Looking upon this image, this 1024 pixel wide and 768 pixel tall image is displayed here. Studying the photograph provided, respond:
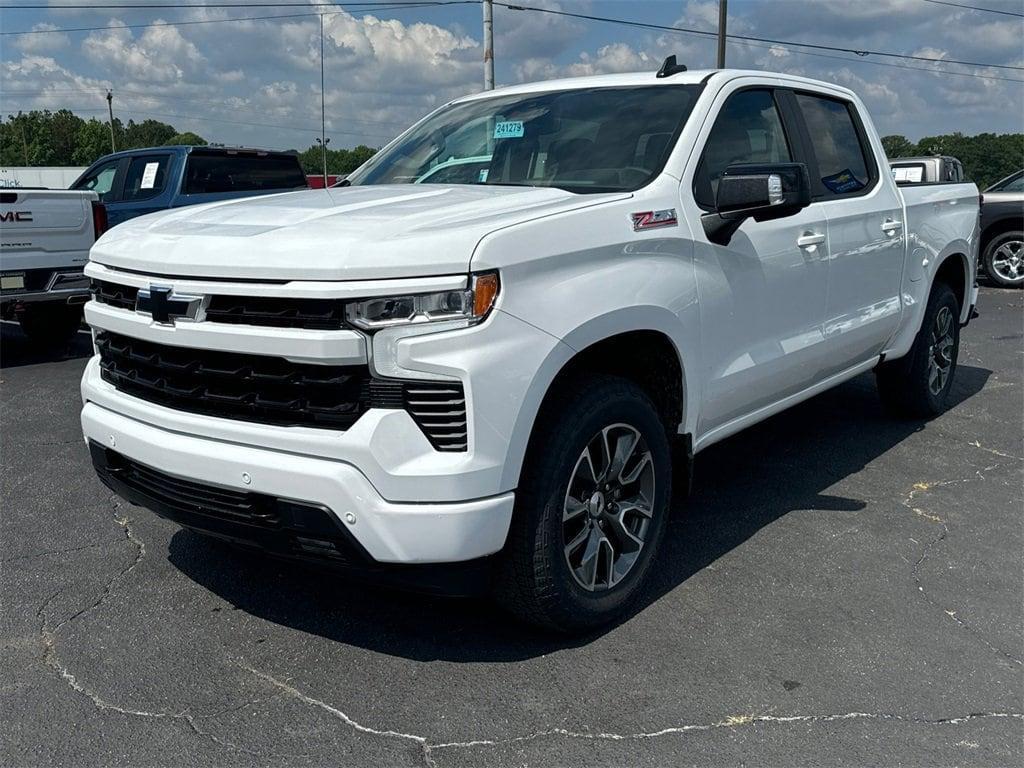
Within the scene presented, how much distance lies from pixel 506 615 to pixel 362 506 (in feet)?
3.20

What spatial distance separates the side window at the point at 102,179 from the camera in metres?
10.6

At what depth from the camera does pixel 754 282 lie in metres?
3.82

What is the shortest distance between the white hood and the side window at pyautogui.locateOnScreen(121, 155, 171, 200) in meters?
7.18

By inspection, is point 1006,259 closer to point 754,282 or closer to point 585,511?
point 754,282

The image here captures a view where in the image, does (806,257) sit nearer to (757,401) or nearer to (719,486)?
(757,401)

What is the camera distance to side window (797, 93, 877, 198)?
15.0 ft

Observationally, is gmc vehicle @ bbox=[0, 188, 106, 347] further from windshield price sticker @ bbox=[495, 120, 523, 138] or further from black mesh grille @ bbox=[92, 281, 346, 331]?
black mesh grille @ bbox=[92, 281, 346, 331]

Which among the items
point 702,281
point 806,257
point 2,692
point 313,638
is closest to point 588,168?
point 702,281

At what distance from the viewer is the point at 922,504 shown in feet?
14.9

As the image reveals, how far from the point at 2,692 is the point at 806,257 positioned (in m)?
3.41

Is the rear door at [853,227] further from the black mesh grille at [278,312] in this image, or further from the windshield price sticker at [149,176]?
the windshield price sticker at [149,176]

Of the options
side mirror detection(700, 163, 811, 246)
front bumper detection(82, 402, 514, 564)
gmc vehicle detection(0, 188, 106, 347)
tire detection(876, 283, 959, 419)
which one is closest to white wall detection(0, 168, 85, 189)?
gmc vehicle detection(0, 188, 106, 347)

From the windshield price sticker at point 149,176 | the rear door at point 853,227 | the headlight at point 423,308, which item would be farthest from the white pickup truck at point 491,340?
the windshield price sticker at point 149,176

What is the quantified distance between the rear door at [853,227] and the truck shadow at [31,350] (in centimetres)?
674
